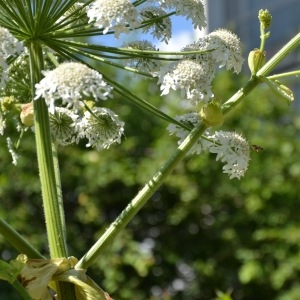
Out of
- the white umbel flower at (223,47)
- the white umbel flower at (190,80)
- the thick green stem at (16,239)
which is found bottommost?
the thick green stem at (16,239)

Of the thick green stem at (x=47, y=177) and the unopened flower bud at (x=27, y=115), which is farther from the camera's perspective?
the unopened flower bud at (x=27, y=115)

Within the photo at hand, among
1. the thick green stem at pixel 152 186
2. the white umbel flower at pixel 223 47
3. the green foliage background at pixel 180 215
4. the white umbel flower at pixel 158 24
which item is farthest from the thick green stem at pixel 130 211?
the green foliage background at pixel 180 215

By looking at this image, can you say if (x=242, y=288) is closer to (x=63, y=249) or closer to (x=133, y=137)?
(x=133, y=137)

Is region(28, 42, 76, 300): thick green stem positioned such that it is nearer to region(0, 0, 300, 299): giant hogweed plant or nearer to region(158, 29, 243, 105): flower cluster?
region(0, 0, 300, 299): giant hogweed plant

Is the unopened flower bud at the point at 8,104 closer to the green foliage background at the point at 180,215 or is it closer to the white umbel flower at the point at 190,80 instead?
the white umbel flower at the point at 190,80

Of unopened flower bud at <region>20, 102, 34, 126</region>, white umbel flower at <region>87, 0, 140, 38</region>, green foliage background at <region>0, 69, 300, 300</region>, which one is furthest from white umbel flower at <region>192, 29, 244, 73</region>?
green foliage background at <region>0, 69, 300, 300</region>

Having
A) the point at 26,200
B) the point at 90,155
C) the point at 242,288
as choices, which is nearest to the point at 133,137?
the point at 90,155

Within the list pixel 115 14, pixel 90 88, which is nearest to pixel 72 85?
pixel 90 88
